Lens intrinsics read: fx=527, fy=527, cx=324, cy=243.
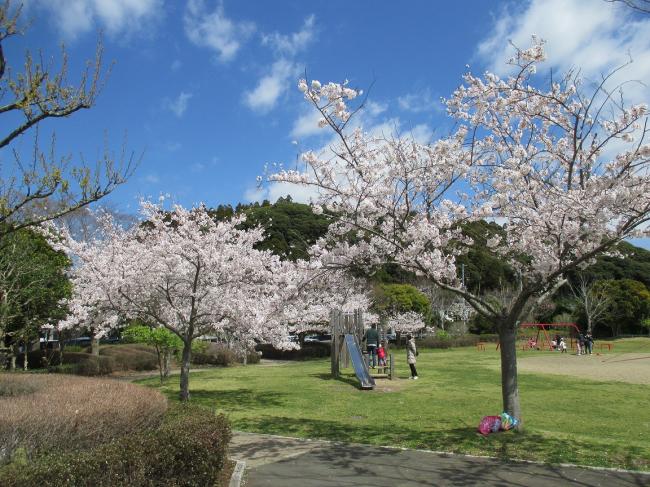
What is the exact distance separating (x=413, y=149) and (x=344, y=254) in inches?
87.2

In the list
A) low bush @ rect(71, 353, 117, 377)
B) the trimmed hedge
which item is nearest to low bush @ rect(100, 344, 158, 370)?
low bush @ rect(71, 353, 117, 377)

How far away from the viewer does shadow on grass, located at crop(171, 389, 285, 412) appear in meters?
13.1

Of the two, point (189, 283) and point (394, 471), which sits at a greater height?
point (189, 283)

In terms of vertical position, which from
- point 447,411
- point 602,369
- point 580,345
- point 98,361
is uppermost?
point 98,361

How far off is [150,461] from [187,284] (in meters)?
8.88

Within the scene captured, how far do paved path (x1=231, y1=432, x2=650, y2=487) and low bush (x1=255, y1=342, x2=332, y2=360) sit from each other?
25.4 meters

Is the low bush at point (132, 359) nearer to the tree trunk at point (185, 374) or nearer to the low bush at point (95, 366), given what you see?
the low bush at point (95, 366)

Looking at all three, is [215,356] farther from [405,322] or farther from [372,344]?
[405,322]

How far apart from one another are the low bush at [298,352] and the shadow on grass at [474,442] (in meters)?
22.6

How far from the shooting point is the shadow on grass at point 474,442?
23.4ft

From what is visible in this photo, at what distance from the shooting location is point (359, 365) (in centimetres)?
1736

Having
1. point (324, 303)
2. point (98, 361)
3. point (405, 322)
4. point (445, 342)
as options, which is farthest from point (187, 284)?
point (445, 342)

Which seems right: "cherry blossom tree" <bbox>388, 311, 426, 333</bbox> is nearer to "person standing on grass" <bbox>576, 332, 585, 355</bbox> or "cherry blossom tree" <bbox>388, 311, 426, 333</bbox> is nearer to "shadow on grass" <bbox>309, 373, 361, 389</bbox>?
"person standing on grass" <bbox>576, 332, 585, 355</bbox>

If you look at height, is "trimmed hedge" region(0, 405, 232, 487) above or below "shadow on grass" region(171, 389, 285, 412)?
above
